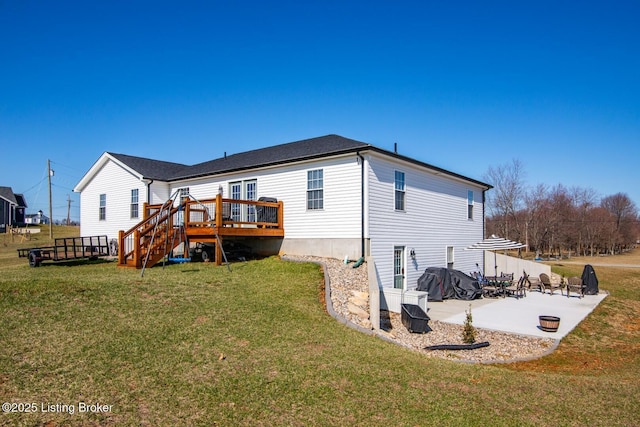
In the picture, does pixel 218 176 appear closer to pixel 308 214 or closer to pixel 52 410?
pixel 308 214

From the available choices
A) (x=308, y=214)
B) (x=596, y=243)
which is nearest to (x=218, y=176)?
(x=308, y=214)

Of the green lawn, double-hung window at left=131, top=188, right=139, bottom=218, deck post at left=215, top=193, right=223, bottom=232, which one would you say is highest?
double-hung window at left=131, top=188, right=139, bottom=218

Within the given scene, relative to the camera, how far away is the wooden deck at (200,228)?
45.8ft

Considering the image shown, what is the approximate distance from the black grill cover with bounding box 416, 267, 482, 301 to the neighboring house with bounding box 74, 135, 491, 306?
0.65m

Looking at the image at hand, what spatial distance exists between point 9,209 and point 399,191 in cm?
5079

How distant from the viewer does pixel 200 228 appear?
1440cm

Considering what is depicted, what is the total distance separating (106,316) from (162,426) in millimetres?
3976

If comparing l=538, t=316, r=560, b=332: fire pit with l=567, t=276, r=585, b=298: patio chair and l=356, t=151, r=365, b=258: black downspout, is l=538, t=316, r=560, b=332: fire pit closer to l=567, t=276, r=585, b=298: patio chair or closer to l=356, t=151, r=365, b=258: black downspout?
l=356, t=151, r=365, b=258: black downspout

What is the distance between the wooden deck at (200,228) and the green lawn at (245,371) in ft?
14.7

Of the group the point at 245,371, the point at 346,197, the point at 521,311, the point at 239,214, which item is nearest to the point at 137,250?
the point at 239,214

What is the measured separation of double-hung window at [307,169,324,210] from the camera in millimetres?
15008

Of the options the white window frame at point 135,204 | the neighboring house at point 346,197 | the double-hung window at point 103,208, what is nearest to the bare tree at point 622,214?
the neighboring house at point 346,197

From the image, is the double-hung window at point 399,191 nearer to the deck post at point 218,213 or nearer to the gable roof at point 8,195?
the deck post at point 218,213

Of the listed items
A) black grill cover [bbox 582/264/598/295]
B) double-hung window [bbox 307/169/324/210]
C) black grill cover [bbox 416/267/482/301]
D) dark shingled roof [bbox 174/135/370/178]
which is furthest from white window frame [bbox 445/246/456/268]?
double-hung window [bbox 307/169/324/210]
